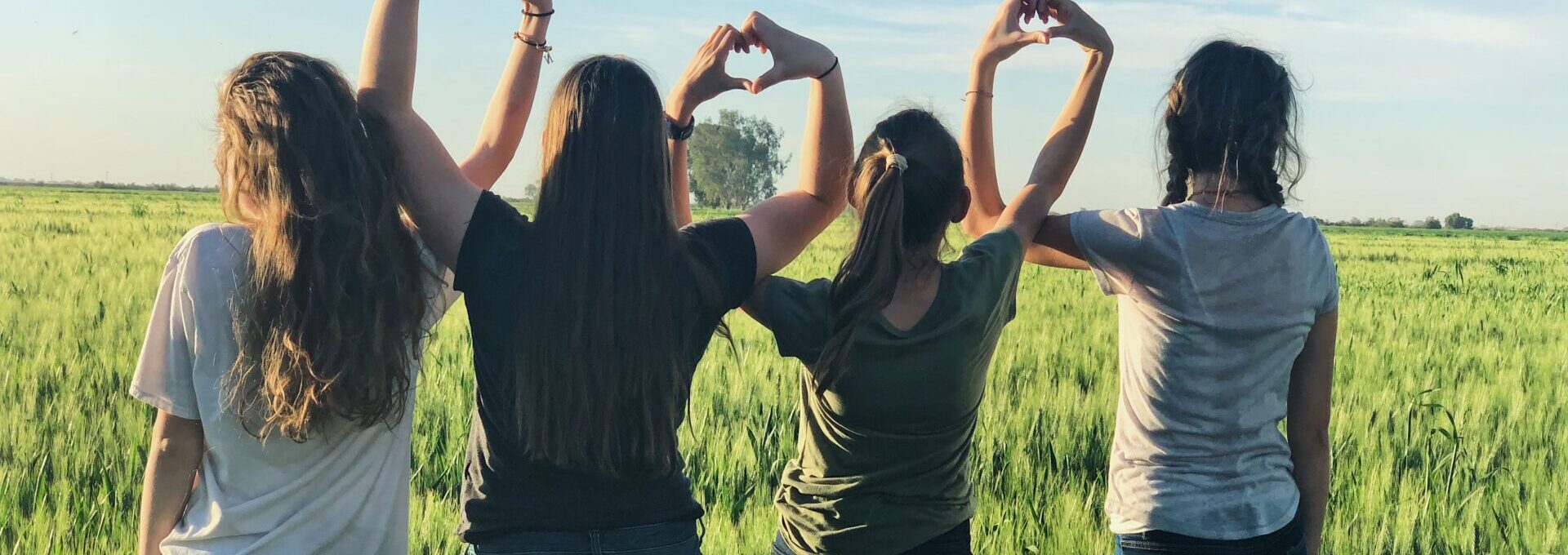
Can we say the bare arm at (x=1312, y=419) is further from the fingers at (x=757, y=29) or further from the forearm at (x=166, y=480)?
the forearm at (x=166, y=480)

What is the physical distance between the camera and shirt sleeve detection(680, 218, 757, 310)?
1.66 meters

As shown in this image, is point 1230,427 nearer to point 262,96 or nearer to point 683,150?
point 683,150

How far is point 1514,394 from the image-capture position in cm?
559

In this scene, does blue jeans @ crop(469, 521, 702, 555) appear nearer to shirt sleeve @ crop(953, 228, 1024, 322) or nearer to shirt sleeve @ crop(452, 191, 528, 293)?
shirt sleeve @ crop(452, 191, 528, 293)

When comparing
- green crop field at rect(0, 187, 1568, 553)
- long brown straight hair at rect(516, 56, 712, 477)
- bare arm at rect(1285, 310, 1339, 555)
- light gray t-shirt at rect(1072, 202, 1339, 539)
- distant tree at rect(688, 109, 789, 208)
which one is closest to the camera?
long brown straight hair at rect(516, 56, 712, 477)

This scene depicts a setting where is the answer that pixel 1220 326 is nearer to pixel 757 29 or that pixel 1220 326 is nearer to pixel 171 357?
pixel 757 29

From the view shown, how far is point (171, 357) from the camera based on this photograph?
1642 mm

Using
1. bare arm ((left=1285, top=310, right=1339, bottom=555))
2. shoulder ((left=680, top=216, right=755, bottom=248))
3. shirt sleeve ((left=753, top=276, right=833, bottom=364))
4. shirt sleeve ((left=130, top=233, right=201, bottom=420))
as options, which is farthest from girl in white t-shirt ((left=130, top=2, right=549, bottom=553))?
bare arm ((left=1285, top=310, right=1339, bottom=555))

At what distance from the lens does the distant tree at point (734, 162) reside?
87500 mm

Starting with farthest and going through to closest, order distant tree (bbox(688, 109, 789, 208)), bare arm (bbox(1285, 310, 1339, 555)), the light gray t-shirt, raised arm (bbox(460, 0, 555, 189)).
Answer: distant tree (bbox(688, 109, 789, 208)), raised arm (bbox(460, 0, 555, 189)), bare arm (bbox(1285, 310, 1339, 555)), the light gray t-shirt

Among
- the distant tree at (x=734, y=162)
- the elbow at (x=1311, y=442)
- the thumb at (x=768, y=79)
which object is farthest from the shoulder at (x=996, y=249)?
the distant tree at (x=734, y=162)

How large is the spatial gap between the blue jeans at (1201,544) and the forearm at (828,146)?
75 centimetres

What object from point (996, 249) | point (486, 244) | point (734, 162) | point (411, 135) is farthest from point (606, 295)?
point (734, 162)

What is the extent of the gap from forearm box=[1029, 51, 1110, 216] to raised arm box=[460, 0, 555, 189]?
0.96 meters
